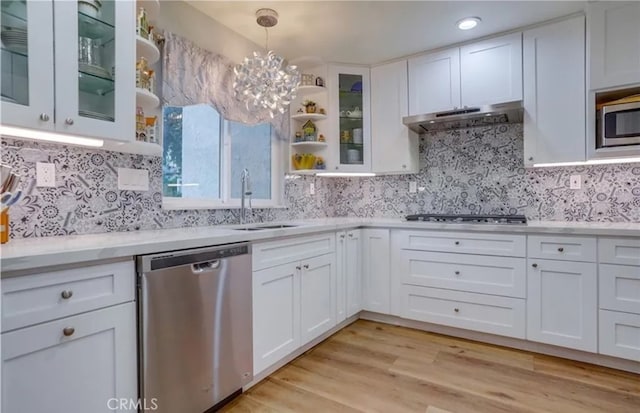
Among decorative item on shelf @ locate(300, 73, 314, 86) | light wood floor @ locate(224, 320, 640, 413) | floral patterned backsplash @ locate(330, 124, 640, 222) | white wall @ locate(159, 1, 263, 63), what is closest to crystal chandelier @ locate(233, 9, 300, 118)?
white wall @ locate(159, 1, 263, 63)

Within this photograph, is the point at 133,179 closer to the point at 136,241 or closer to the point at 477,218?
the point at 136,241

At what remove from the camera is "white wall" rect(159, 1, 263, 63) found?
2113 millimetres

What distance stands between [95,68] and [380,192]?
104 inches

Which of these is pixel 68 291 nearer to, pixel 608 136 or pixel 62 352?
pixel 62 352

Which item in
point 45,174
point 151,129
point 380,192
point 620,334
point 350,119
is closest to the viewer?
point 45,174

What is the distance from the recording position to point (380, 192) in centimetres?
351

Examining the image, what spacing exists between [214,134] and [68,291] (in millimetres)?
1639

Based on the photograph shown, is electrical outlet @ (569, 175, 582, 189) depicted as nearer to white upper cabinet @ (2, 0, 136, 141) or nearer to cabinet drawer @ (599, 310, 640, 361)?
cabinet drawer @ (599, 310, 640, 361)

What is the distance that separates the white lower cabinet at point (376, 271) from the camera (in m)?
2.91

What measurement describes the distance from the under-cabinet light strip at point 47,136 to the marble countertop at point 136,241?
1.45ft

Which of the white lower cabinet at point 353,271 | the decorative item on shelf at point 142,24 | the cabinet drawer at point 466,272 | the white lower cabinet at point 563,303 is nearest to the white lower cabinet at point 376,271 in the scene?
the white lower cabinet at point 353,271

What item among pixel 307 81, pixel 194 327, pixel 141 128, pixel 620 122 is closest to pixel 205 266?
pixel 194 327

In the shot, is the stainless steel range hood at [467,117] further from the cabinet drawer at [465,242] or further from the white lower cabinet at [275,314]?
the white lower cabinet at [275,314]

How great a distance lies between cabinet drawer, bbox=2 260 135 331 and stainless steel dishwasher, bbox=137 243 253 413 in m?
0.08
